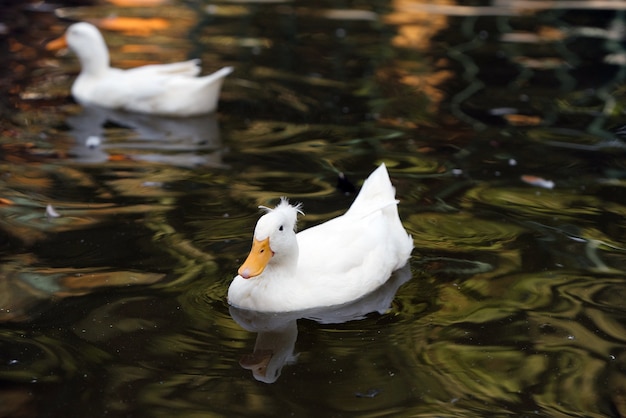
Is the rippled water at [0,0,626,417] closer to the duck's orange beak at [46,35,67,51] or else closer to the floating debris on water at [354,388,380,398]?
the floating debris on water at [354,388,380,398]

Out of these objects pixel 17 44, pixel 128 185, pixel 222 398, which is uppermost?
pixel 222 398

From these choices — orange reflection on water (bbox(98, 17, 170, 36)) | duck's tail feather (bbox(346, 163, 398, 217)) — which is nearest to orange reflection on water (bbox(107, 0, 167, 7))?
orange reflection on water (bbox(98, 17, 170, 36))

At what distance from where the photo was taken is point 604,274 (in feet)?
19.3

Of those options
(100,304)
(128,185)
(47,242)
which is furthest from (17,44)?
(100,304)

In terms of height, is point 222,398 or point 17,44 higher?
point 222,398

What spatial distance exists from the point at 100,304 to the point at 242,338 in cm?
82

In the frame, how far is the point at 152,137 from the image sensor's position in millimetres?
8422

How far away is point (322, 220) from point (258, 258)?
143cm

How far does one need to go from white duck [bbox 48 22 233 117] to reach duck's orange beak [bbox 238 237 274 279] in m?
3.81

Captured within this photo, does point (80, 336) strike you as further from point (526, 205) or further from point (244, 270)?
point (526, 205)

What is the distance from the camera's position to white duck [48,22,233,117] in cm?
896

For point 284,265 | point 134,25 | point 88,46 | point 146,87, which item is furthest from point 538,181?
point 134,25

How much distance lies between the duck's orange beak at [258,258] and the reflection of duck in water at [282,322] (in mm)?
303

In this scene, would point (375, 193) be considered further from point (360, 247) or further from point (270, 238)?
point (270, 238)
